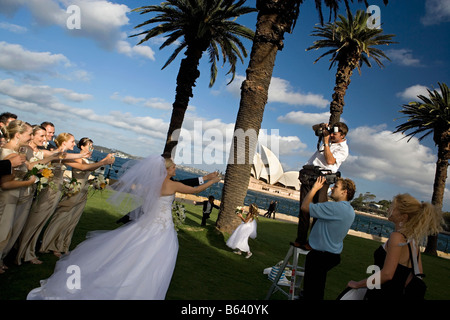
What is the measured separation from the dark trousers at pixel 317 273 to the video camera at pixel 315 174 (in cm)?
95

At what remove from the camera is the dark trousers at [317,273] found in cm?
370

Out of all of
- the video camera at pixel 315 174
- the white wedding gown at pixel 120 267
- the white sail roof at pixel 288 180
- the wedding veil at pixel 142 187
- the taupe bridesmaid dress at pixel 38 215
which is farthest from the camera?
the white sail roof at pixel 288 180

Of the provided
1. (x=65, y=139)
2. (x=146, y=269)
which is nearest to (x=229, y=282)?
(x=146, y=269)

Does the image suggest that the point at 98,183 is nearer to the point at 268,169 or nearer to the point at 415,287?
the point at 415,287

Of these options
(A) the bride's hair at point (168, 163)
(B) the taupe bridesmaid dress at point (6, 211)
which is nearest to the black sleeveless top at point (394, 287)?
(A) the bride's hair at point (168, 163)

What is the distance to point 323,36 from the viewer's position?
19.4m

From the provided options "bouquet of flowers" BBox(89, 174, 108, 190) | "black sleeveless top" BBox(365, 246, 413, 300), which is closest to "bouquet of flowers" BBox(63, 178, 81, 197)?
"bouquet of flowers" BBox(89, 174, 108, 190)

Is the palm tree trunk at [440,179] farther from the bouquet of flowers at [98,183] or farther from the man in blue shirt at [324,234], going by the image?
the bouquet of flowers at [98,183]

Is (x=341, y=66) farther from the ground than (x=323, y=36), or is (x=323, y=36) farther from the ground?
(x=323, y=36)

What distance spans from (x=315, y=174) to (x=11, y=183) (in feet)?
14.5

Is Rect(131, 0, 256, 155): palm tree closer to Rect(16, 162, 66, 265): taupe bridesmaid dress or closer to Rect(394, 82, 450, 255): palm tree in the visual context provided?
Rect(16, 162, 66, 265): taupe bridesmaid dress
